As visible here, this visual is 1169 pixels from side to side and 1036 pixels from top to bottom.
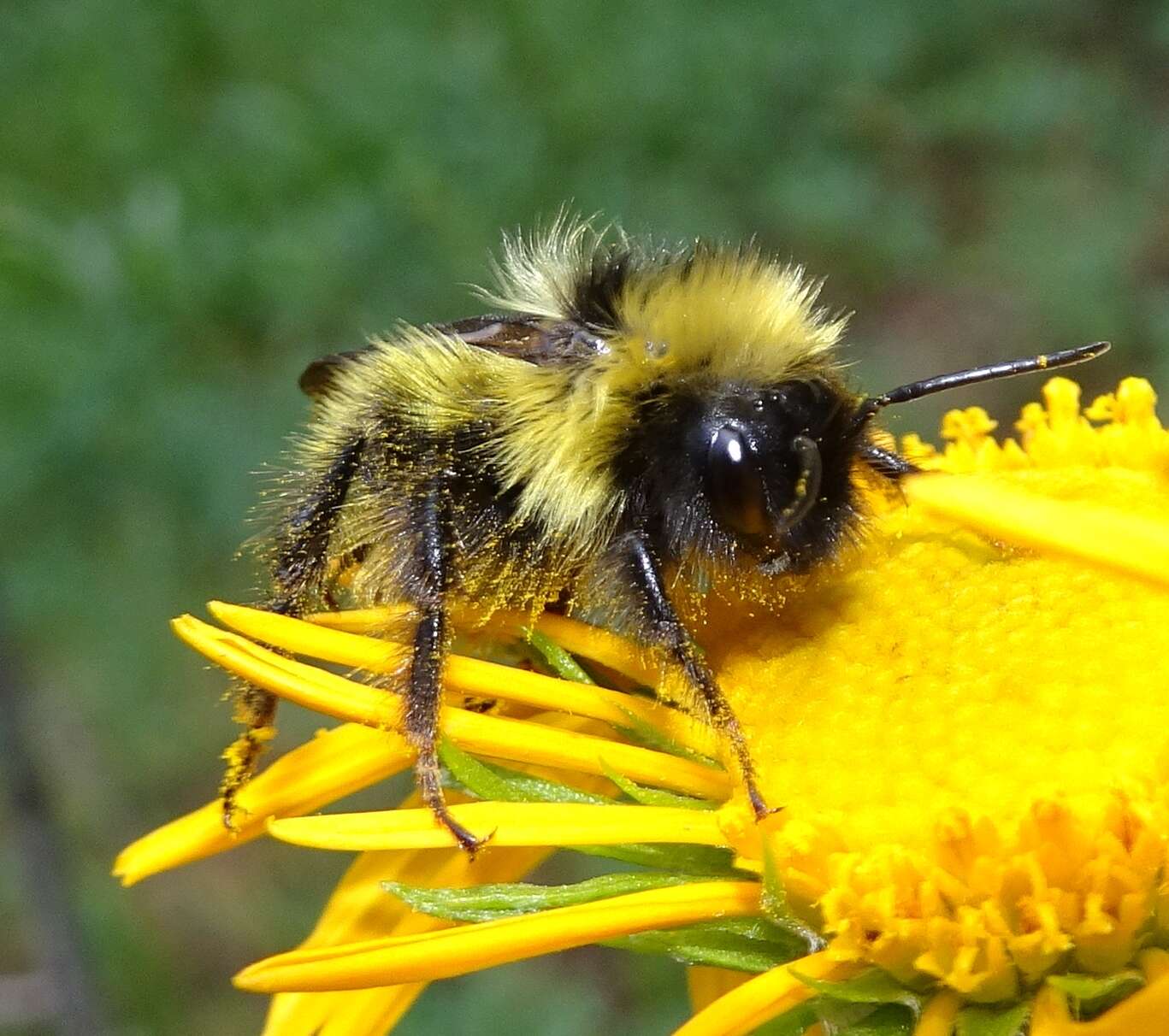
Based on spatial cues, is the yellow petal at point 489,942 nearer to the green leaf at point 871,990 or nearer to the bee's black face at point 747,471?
the green leaf at point 871,990

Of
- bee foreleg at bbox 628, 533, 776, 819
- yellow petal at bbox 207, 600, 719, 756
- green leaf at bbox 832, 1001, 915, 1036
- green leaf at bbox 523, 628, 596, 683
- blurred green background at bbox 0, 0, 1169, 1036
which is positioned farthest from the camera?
blurred green background at bbox 0, 0, 1169, 1036

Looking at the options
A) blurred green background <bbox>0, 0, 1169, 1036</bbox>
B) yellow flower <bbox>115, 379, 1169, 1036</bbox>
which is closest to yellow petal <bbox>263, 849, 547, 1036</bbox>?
yellow flower <bbox>115, 379, 1169, 1036</bbox>

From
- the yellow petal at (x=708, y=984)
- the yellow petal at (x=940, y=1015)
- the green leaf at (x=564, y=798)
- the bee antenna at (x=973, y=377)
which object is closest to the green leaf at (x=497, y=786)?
the green leaf at (x=564, y=798)

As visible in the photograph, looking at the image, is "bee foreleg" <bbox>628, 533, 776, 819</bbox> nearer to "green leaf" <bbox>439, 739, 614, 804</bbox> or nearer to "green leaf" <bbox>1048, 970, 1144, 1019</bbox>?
"green leaf" <bbox>439, 739, 614, 804</bbox>

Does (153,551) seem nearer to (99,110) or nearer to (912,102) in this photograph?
(99,110)

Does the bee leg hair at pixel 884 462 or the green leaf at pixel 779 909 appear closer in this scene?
the green leaf at pixel 779 909

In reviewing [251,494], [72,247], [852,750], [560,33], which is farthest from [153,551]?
[852,750]

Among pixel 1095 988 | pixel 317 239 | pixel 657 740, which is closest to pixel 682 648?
pixel 657 740
